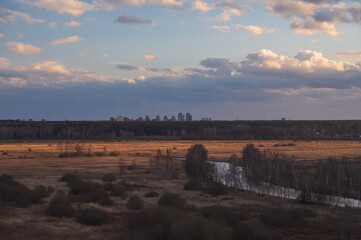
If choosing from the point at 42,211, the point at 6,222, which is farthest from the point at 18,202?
the point at 6,222

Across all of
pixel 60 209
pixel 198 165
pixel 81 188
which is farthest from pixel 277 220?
pixel 198 165

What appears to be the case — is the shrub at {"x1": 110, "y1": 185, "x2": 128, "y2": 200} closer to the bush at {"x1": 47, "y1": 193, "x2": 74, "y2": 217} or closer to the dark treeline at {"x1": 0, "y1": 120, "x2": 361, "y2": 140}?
the bush at {"x1": 47, "y1": 193, "x2": 74, "y2": 217}

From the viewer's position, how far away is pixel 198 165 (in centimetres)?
3766

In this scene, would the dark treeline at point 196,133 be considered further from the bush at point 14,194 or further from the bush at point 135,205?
the bush at point 14,194

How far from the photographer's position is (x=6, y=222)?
18.0 metres

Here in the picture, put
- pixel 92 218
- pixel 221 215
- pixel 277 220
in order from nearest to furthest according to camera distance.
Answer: pixel 221 215 → pixel 92 218 → pixel 277 220

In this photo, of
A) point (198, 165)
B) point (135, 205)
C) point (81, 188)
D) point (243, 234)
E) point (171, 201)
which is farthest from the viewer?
point (198, 165)

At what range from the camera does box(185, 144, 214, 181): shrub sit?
36.1m

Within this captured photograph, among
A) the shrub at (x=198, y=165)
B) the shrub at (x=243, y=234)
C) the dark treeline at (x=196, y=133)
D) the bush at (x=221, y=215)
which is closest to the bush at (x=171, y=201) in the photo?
the bush at (x=221, y=215)

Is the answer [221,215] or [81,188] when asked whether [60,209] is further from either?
[221,215]

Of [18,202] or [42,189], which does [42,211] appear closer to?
[18,202]

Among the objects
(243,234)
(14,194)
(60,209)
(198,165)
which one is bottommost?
(243,234)

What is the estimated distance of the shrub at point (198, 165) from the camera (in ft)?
119

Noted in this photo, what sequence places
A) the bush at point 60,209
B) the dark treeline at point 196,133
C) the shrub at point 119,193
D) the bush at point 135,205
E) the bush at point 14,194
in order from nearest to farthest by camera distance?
the bush at point 60,209
the bush at point 14,194
the bush at point 135,205
the shrub at point 119,193
the dark treeline at point 196,133
